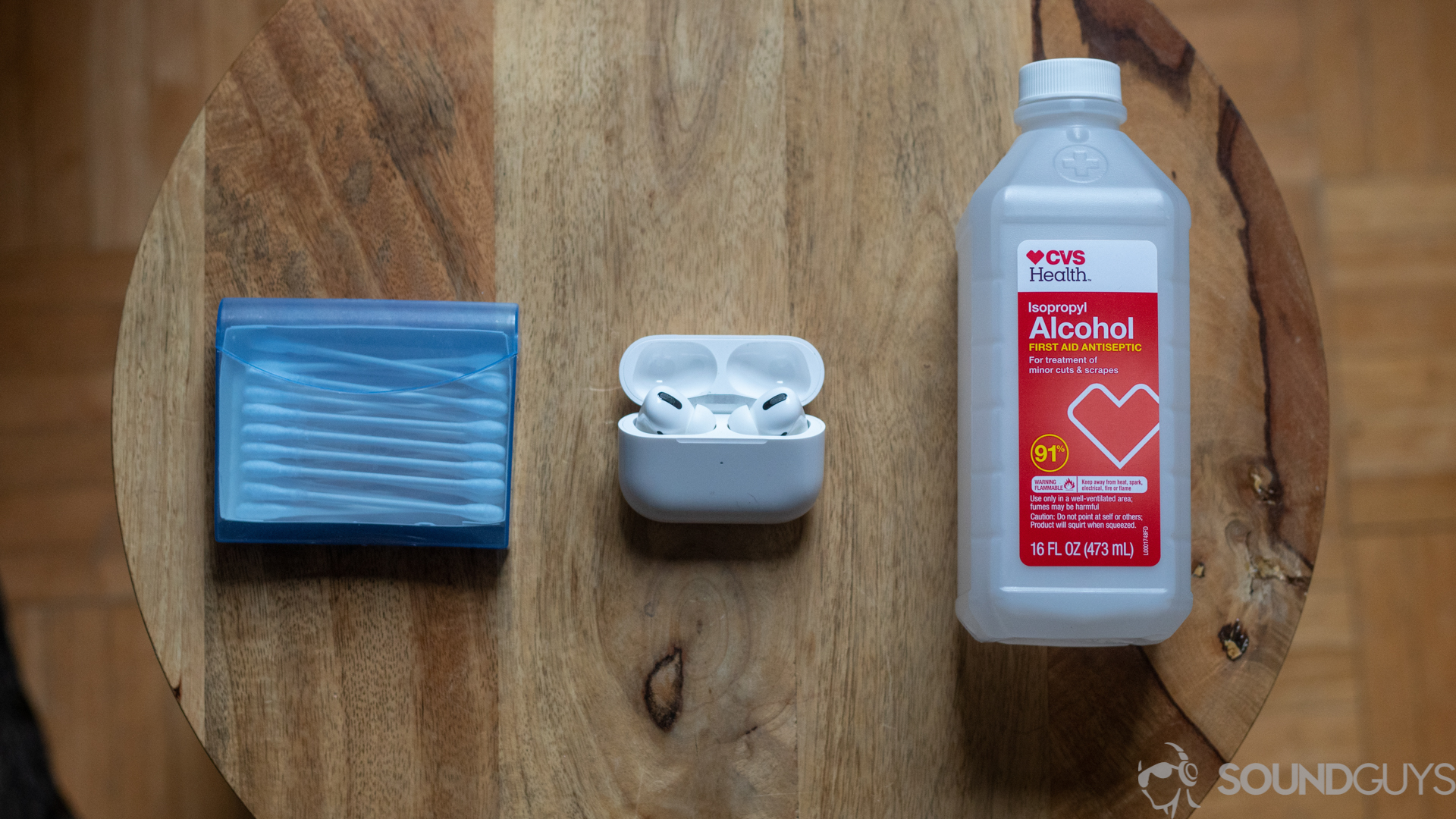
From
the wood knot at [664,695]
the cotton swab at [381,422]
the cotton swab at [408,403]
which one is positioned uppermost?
the cotton swab at [408,403]

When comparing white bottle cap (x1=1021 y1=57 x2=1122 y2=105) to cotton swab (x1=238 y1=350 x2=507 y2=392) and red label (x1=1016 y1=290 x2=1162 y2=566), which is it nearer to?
red label (x1=1016 y1=290 x2=1162 y2=566)

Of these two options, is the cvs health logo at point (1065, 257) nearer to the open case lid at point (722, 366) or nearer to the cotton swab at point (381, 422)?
the open case lid at point (722, 366)

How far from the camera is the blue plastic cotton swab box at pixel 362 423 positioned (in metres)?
0.58

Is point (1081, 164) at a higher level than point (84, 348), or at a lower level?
higher

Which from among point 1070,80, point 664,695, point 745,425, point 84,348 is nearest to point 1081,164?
point 1070,80

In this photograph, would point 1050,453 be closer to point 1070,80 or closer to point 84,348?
point 1070,80

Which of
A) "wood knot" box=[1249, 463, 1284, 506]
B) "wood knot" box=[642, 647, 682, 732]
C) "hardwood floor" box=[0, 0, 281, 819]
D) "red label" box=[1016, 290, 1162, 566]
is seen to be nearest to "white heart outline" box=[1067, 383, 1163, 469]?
"red label" box=[1016, 290, 1162, 566]

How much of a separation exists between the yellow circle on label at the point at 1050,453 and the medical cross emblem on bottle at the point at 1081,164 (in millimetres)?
163

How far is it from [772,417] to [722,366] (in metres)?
0.06

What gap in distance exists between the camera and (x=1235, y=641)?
587 mm

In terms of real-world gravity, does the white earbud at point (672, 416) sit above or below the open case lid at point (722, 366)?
below

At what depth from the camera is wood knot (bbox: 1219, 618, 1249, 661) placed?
1.93ft

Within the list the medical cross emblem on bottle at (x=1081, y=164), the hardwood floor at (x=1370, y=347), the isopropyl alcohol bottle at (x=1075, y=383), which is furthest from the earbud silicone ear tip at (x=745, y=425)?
the hardwood floor at (x=1370, y=347)

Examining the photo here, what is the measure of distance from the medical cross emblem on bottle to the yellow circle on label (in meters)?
0.16
